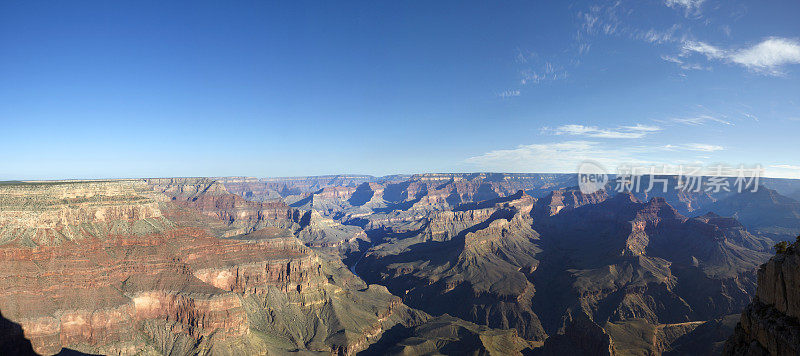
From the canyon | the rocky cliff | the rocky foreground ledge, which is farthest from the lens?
the rocky cliff

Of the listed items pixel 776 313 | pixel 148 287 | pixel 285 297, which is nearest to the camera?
pixel 776 313

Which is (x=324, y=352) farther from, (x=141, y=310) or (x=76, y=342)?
Answer: (x=76, y=342)

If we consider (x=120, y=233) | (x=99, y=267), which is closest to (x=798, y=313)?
(x=99, y=267)

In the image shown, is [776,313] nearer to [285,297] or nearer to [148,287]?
[148,287]

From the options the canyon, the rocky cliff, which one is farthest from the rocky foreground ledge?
the rocky cliff

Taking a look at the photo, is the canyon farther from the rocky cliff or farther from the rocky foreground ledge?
the rocky cliff

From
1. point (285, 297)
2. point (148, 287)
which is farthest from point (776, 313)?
point (285, 297)

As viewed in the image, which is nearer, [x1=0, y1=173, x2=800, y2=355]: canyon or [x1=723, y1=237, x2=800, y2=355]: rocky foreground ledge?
[x1=723, y1=237, x2=800, y2=355]: rocky foreground ledge

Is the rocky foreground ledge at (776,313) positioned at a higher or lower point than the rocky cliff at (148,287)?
higher

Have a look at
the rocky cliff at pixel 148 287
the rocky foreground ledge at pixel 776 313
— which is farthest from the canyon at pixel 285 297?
the rocky cliff at pixel 148 287

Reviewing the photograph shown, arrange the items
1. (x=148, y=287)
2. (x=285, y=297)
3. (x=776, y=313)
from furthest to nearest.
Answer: (x=285, y=297) → (x=148, y=287) → (x=776, y=313)

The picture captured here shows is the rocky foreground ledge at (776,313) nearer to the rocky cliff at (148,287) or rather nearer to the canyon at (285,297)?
the canyon at (285,297)
